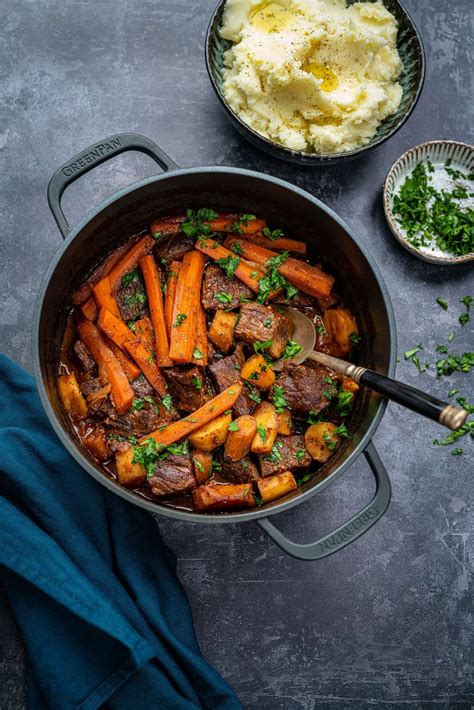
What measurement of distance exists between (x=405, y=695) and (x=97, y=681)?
152 cm

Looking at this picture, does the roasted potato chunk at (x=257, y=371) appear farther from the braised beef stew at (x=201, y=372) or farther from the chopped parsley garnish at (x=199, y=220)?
the chopped parsley garnish at (x=199, y=220)

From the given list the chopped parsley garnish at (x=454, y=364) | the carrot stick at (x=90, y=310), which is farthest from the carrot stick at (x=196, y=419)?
the chopped parsley garnish at (x=454, y=364)

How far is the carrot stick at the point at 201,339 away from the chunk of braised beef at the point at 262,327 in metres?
0.16

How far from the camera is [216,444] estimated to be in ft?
9.62

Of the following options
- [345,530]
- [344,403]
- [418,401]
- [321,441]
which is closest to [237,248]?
[344,403]

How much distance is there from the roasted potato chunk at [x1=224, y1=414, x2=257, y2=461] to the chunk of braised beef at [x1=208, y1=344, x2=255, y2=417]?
5 cm

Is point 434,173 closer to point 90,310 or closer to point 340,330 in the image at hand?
point 340,330

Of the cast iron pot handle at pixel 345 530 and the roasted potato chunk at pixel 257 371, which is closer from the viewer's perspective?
the cast iron pot handle at pixel 345 530

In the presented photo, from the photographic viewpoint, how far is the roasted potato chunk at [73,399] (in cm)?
294

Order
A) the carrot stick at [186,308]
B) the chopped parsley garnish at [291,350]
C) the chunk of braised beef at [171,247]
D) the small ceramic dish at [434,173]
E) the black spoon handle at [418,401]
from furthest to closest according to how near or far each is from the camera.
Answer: the small ceramic dish at [434,173], the chunk of braised beef at [171,247], the chopped parsley garnish at [291,350], the carrot stick at [186,308], the black spoon handle at [418,401]

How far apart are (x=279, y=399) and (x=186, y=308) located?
1.97 ft

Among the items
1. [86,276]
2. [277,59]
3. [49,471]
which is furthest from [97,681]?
[277,59]

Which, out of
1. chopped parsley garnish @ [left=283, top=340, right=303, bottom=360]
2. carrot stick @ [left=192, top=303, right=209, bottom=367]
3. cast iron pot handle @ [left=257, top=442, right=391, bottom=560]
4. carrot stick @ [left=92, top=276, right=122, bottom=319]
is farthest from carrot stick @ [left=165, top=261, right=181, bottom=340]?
cast iron pot handle @ [left=257, top=442, right=391, bottom=560]

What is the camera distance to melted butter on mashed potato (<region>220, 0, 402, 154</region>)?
3.11 meters
